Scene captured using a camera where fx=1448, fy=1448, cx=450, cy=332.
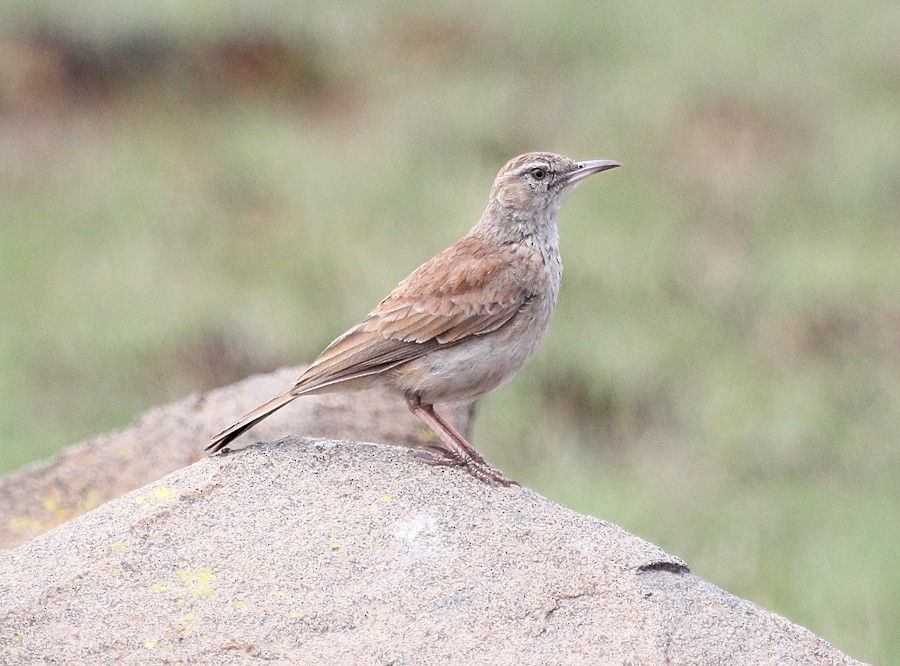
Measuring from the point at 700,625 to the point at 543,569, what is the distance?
0.44 meters

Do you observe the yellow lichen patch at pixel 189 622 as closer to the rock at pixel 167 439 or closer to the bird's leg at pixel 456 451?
the bird's leg at pixel 456 451

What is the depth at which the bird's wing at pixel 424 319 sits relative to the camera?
484 cm

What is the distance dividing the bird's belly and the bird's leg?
5 cm

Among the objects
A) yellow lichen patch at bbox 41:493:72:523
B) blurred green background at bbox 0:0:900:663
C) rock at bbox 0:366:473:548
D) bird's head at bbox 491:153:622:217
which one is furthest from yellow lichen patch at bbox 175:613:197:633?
blurred green background at bbox 0:0:900:663

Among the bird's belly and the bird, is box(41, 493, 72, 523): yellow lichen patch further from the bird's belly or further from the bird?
the bird's belly

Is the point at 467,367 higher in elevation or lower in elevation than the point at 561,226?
higher

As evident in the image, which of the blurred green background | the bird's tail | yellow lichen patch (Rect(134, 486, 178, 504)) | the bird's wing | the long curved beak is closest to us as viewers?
yellow lichen patch (Rect(134, 486, 178, 504))

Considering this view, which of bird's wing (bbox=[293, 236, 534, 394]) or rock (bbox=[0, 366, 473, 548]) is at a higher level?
bird's wing (bbox=[293, 236, 534, 394])

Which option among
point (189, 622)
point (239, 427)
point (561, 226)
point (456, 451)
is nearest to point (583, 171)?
point (456, 451)

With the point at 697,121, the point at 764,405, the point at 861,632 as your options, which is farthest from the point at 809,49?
the point at 861,632

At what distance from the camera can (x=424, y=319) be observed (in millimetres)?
4938

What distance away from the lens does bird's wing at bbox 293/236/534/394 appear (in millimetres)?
4844

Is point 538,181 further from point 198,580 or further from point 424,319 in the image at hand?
point 198,580

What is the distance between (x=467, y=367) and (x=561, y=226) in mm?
5479
